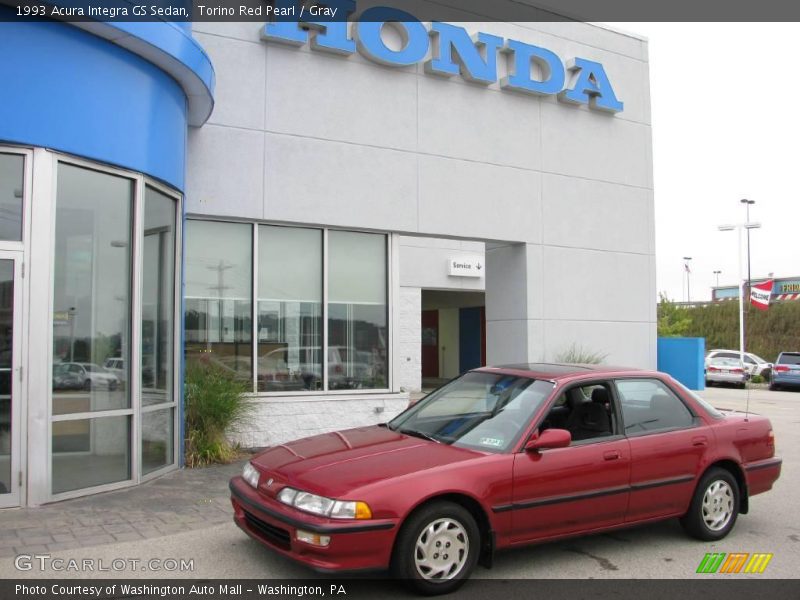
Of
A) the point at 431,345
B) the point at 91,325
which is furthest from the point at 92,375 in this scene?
the point at 431,345

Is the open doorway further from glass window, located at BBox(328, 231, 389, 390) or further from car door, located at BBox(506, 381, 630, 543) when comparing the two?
car door, located at BBox(506, 381, 630, 543)

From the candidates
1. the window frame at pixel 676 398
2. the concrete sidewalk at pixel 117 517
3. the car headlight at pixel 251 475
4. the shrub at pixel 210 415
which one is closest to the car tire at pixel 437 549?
the car headlight at pixel 251 475

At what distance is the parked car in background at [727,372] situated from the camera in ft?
87.8

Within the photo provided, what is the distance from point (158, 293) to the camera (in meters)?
8.27

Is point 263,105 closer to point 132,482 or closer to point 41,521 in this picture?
point 132,482

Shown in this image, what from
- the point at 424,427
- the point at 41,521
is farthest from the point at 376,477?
the point at 41,521

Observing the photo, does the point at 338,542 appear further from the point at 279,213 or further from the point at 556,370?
the point at 279,213

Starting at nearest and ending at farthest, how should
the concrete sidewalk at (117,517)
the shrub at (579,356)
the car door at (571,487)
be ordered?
1. the car door at (571,487)
2. the concrete sidewalk at (117,517)
3. the shrub at (579,356)

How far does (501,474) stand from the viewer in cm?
498

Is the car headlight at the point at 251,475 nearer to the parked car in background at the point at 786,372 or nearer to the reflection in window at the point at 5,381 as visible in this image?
the reflection in window at the point at 5,381

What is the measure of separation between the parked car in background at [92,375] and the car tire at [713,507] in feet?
17.8

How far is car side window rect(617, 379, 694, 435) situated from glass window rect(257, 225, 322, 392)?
215 inches

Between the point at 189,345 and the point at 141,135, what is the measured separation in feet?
10.1

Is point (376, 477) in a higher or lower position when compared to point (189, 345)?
lower
